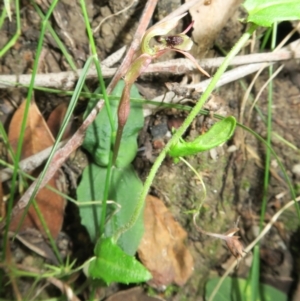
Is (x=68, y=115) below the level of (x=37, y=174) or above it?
above

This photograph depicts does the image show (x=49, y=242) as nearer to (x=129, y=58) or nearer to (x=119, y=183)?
(x=119, y=183)

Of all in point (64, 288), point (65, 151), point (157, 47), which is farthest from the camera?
point (64, 288)

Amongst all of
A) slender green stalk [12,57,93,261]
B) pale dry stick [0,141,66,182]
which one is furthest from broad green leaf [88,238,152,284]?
pale dry stick [0,141,66,182]

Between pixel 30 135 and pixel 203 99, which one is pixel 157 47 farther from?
pixel 30 135

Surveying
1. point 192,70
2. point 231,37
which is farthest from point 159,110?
point 231,37

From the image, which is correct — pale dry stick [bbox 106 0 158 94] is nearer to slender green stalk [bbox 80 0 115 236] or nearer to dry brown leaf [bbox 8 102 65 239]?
slender green stalk [bbox 80 0 115 236]

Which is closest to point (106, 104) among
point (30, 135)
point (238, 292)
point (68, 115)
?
point (68, 115)
